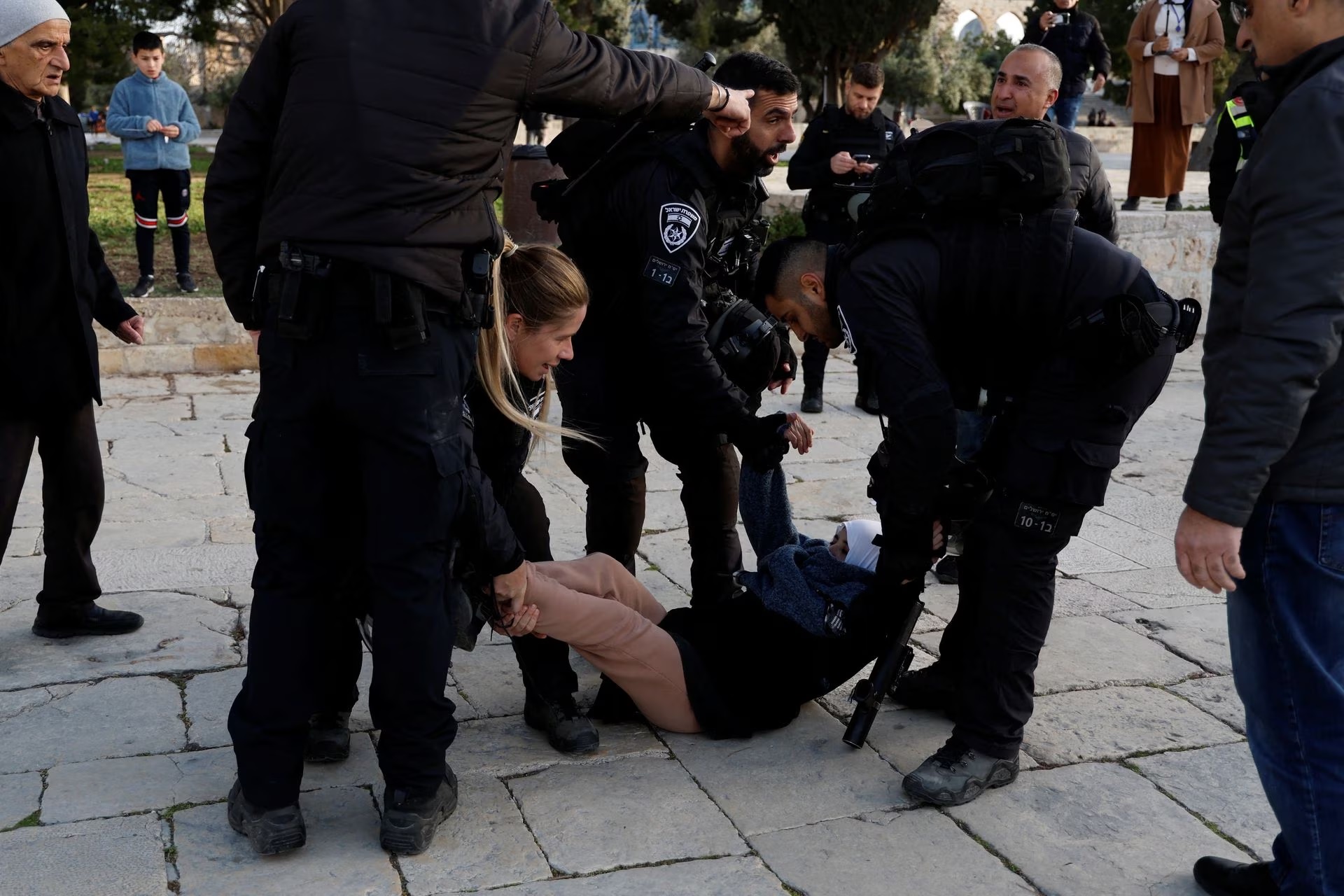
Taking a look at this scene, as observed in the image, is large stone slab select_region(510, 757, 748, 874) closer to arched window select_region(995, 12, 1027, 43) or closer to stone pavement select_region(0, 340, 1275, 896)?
stone pavement select_region(0, 340, 1275, 896)

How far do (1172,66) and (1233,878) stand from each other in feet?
28.0

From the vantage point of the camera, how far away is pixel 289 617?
2688mm

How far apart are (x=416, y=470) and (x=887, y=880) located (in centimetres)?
127

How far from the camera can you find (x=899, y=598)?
321 centimetres

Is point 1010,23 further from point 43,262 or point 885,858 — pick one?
point 885,858

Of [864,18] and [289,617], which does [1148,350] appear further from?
[864,18]

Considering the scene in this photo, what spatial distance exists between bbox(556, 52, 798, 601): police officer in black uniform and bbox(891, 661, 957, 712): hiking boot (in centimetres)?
75

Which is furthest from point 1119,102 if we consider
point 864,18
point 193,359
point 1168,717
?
point 1168,717

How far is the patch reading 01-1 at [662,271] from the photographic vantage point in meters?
3.48

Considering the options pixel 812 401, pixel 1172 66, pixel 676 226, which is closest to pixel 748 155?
pixel 676 226

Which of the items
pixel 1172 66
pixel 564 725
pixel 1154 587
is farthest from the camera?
pixel 1172 66

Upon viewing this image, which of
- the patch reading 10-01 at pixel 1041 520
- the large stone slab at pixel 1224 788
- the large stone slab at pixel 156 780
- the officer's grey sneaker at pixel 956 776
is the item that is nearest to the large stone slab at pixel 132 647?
the large stone slab at pixel 156 780

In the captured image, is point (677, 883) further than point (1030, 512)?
No

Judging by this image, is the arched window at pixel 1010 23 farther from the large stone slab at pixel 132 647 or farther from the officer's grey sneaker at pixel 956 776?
the officer's grey sneaker at pixel 956 776
